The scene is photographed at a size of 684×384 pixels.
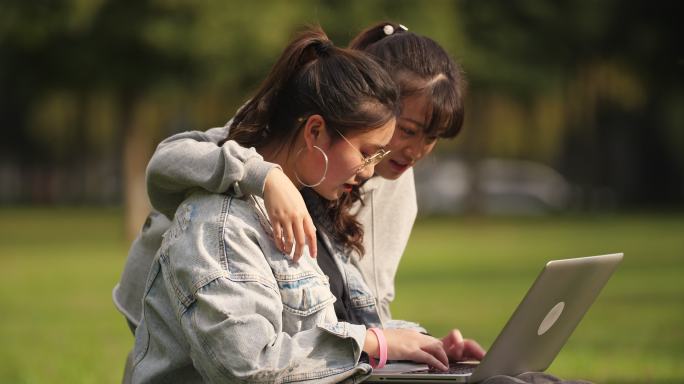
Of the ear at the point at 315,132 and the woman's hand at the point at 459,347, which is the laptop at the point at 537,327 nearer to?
the woman's hand at the point at 459,347

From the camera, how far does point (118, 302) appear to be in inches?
166

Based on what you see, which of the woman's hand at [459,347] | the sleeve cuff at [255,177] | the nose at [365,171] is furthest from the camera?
the woman's hand at [459,347]

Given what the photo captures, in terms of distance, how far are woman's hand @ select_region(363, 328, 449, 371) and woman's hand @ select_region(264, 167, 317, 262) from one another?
0.31m

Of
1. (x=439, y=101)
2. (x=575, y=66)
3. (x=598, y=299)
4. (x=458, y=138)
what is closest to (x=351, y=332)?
(x=439, y=101)

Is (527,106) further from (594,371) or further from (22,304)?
(594,371)

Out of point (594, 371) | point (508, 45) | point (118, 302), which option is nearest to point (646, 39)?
Result: point (508, 45)

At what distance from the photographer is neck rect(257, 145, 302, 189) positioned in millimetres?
3543

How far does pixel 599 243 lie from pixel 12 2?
33.3 feet

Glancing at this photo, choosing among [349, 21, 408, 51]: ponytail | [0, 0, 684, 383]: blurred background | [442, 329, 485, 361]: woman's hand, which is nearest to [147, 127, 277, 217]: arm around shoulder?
[0, 0, 684, 383]: blurred background

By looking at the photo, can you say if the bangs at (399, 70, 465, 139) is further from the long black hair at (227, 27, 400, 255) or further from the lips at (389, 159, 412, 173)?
the long black hair at (227, 27, 400, 255)

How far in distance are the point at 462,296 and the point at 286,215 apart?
9.25 meters

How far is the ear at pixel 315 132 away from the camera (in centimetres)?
345

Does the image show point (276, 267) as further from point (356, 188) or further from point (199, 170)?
point (356, 188)

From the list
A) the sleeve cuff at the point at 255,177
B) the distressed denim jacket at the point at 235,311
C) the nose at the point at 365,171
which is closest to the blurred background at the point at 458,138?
the nose at the point at 365,171
